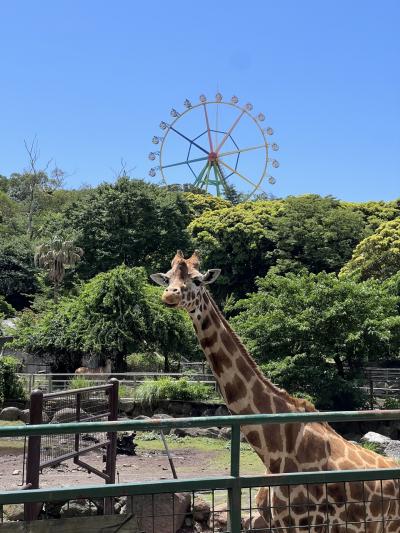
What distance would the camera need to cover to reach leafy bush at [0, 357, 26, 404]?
760 inches

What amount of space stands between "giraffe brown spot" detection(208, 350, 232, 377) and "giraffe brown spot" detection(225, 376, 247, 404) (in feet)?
0.42

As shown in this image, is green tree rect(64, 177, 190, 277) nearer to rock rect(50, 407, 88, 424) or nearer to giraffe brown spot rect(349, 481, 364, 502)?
rock rect(50, 407, 88, 424)

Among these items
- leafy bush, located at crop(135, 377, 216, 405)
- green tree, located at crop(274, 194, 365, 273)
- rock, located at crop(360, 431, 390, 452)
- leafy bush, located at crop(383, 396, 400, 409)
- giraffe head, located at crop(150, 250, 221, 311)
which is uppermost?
green tree, located at crop(274, 194, 365, 273)

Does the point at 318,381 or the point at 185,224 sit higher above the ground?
the point at 185,224

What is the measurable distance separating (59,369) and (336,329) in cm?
1237

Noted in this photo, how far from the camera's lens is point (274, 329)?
18688 millimetres

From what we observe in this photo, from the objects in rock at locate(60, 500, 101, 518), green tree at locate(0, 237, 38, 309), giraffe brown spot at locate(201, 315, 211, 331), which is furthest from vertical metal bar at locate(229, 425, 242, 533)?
green tree at locate(0, 237, 38, 309)

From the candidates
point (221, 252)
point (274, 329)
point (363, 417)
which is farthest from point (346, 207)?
point (363, 417)

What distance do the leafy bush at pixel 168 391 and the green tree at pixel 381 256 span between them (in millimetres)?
15200

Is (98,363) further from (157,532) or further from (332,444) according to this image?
(332,444)

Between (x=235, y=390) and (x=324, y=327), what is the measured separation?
45.3 feet

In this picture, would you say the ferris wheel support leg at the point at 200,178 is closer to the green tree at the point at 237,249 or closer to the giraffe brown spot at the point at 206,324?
the green tree at the point at 237,249

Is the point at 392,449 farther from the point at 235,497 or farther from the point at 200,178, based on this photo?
the point at 200,178

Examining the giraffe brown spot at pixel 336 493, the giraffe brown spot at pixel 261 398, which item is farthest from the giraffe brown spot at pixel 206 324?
the giraffe brown spot at pixel 336 493
